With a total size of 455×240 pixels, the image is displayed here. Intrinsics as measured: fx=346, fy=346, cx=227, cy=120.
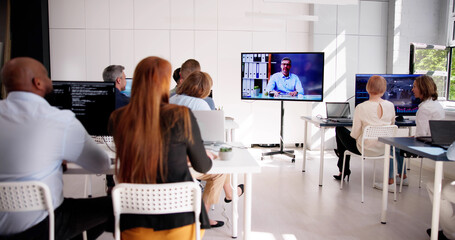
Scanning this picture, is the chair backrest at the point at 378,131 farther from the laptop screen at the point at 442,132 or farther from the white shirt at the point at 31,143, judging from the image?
the white shirt at the point at 31,143

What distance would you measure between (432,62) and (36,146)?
597 cm

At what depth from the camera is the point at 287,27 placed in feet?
A: 21.0

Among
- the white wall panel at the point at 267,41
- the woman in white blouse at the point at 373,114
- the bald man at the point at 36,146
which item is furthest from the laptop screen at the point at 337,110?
the bald man at the point at 36,146

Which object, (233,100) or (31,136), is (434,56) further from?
(31,136)

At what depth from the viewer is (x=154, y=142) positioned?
1.56 meters

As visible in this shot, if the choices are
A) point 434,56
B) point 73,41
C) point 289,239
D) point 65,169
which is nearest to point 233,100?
point 73,41

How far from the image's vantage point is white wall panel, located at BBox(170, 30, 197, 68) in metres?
6.21

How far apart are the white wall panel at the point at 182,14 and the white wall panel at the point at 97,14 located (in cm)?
115

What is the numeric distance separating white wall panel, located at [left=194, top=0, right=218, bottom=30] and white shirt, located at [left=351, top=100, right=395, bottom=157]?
339 centimetres

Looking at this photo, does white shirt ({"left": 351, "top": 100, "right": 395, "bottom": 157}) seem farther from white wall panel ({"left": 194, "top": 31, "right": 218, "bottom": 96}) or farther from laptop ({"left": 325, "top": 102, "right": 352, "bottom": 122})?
white wall panel ({"left": 194, "top": 31, "right": 218, "bottom": 96})

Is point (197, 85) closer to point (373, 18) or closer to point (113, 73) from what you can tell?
point (113, 73)

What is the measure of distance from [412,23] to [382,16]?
1.81 feet


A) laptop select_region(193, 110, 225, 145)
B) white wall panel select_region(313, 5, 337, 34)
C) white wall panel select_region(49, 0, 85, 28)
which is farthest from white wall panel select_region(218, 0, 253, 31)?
laptop select_region(193, 110, 225, 145)

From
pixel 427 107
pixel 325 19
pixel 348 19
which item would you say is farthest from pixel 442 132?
pixel 348 19
